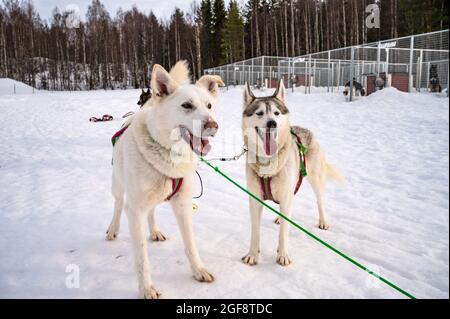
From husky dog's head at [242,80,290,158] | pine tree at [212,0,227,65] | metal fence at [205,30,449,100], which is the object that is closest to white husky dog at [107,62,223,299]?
husky dog's head at [242,80,290,158]

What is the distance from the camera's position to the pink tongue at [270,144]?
2.27 metres

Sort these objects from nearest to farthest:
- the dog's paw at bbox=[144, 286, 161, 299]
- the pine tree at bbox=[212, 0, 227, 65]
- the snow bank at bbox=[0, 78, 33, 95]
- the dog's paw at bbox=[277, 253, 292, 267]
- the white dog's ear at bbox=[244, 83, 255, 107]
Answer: the dog's paw at bbox=[144, 286, 161, 299]
the dog's paw at bbox=[277, 253, 292, 267]
the white dog's ear at bbox=[244, 83, 255, 107]
the pine tree at bbox=[212, 0, 227, 65]
the snow bank at bbox=[0, 78, 33, 95]

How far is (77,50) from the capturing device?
2858 cm

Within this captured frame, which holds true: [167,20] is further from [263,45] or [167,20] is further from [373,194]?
[263,45]

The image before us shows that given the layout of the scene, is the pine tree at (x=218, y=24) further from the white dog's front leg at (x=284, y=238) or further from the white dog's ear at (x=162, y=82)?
the white dog's front leg at (x=284, y=238)

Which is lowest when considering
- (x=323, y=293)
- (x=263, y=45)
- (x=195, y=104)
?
(x=323, y=293)

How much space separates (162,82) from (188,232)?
1124mm

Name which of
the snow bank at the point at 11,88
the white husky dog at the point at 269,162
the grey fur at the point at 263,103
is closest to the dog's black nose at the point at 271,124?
the white husky dog at the point at 269,162

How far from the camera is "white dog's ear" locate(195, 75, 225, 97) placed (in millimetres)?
2223

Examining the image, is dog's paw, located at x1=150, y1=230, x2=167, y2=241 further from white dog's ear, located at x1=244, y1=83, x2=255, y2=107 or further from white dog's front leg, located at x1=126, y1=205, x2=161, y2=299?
white dog's ear, located at x1=244, y1=83, x2=255, y2=107

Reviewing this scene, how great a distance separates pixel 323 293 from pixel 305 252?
54 cm

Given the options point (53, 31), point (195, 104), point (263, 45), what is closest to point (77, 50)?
point (53, 31)

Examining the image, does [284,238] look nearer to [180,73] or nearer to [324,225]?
[324,225]
